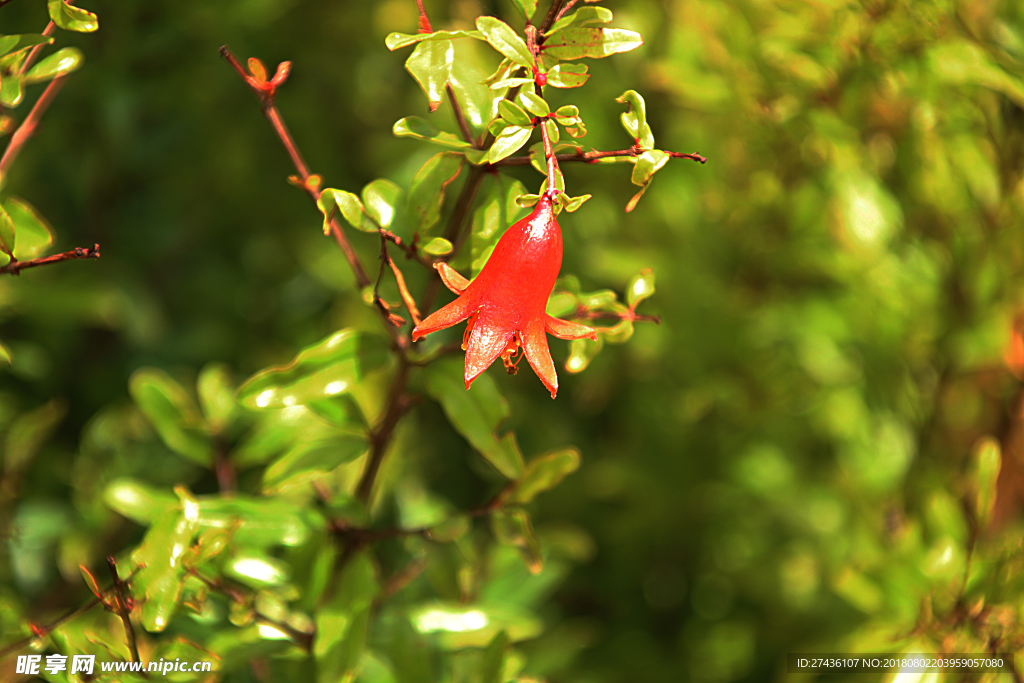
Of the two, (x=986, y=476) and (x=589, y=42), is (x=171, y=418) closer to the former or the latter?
(x=589, y=42)

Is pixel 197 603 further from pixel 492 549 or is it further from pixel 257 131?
pixel 257 131

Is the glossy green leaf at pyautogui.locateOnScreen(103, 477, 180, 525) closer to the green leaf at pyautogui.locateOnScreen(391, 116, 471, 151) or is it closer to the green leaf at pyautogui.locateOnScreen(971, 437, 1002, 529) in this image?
the green leaf at pyautogui.locateOnScreen(391, 116, 471, 151)

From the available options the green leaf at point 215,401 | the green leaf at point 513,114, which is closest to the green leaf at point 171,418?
the green leaf at point 215,401

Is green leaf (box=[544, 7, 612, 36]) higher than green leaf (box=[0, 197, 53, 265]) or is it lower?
higher

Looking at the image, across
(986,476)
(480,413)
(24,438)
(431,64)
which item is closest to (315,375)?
(480,413)

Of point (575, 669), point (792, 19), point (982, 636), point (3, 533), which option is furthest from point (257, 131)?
point (982, 636)

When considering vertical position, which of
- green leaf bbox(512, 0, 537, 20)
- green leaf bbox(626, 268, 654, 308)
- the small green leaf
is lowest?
green leaf bbox(626, 268, 654, 308)

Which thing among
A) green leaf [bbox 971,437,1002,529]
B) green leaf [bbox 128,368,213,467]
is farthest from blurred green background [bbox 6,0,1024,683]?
green leaf [bbox 128,368,213,467]

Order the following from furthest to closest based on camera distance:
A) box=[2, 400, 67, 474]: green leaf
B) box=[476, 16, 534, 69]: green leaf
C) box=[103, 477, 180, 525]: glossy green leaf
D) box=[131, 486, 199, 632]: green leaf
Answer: box=[2, 400, 67, 474]: green leaf < box=[103, 477, 180, 525]: glossy green leaf < box=[131, 486, 199, 632]: green leaf < box=[476, 16, 534, 69]: green leaf
